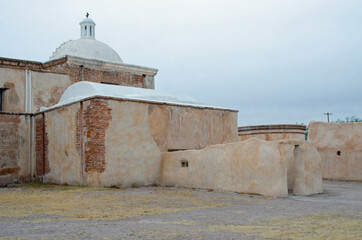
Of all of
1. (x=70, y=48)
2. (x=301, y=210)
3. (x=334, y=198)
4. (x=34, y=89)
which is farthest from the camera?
(x=70, y=48)

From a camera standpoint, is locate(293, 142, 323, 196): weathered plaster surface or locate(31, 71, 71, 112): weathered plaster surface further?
locate(31, 71, 71, 112): weathered plaster surface

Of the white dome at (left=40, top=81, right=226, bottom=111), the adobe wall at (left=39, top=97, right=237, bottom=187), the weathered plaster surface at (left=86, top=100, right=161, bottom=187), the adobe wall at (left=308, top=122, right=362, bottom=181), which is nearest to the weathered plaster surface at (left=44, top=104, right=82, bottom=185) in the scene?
the adobe wall at (left=39, top=97, right=237, bottom=187)

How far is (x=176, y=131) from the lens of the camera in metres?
14.7

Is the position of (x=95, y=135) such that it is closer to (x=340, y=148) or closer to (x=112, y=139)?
(x=112, y=139)

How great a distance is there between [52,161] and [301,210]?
9876 mm

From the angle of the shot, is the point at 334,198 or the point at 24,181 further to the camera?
the point at 24,181

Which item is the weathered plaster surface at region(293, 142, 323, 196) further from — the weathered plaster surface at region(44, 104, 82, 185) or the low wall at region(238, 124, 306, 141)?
the low wall at region(238, 124, 306, 141)

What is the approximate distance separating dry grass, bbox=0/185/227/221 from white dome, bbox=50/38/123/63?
467 inches

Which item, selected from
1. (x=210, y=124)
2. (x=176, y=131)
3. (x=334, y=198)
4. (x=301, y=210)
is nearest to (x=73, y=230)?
(x=301, y=210)

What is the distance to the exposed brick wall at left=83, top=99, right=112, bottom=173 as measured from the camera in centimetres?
1261

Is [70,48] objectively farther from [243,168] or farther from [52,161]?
[243,168]

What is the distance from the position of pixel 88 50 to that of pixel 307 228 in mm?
18064

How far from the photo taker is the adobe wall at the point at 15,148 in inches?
626

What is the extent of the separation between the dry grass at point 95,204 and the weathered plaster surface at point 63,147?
2.26 meters
